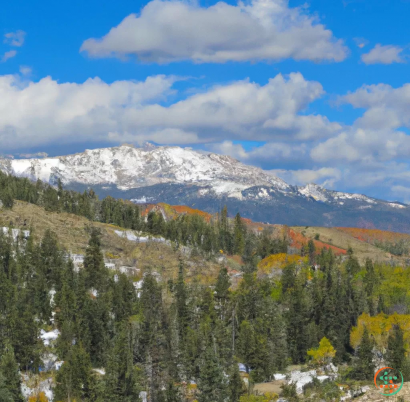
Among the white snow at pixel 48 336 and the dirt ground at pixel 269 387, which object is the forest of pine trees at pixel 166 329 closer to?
the white snow at pixel 48 336

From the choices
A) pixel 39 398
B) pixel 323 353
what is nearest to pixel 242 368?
pixel 323 353

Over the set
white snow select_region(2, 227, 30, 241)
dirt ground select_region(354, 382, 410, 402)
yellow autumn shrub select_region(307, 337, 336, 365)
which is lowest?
yellow autumn shrub select_region(307, 337, 336, 365)

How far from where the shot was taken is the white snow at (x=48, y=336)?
121875mm

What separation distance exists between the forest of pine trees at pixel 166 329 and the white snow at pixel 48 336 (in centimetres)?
156

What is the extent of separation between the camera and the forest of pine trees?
310ft

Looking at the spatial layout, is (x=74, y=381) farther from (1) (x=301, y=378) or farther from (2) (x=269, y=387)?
(1) (x=301, y=378)

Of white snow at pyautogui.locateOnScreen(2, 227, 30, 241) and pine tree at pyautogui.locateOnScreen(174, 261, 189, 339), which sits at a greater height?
white snow at pyautogui.locateOnScreen(2, 227, 30, 241)

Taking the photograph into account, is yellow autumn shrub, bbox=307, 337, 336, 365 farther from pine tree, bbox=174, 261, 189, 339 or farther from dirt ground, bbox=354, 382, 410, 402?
dirt ground, bbox=354, 382, 410, 402

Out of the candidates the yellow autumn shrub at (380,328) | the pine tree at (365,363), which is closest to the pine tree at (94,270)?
the yellow autumn shrub at (380,328)

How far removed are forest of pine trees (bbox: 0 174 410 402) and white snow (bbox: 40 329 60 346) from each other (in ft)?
5.13

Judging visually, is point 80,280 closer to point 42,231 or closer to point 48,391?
point 48,391

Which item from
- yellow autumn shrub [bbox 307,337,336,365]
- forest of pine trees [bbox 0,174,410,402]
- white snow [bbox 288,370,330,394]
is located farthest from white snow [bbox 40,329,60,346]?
yellow autumn shrub [bbox 307,337,336,365]

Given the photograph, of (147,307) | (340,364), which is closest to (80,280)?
(147,307)

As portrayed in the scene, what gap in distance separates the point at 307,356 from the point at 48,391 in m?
61.5
